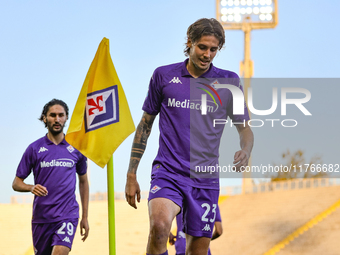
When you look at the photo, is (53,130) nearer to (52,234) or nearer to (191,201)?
(52,234)

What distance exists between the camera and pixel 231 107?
445 centimetres

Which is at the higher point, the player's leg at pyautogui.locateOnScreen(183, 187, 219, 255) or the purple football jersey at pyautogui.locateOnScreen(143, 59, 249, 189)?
the purple football jersey at pyautogui.locateOnScreen(143, 59, 249, 189)

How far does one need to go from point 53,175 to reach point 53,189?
18 cm

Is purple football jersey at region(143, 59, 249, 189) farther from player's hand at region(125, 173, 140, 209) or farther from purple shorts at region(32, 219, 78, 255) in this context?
purple shorts at region(32, 219, 78, 255)

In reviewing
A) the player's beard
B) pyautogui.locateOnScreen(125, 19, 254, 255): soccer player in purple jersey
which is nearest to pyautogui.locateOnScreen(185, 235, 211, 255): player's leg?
pyautogui.locateOnScreen(125, 19, 254, 255): soccer player in purple jersey

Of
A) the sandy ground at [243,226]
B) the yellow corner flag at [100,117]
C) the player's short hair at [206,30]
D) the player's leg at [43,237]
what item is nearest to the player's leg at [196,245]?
the player's short hair at [206,30]

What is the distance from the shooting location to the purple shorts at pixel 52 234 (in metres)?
6.24

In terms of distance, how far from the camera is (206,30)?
416 cm

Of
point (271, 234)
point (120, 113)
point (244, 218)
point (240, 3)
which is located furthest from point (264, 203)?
point (120, 113)

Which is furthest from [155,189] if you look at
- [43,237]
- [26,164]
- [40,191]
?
[26,164]

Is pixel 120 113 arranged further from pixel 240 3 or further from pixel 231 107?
pixel 240 3

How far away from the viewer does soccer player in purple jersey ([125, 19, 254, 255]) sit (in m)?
4.03

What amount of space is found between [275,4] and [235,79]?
88.9ft

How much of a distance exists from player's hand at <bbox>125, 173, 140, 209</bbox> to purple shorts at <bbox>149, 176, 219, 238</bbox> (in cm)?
15
